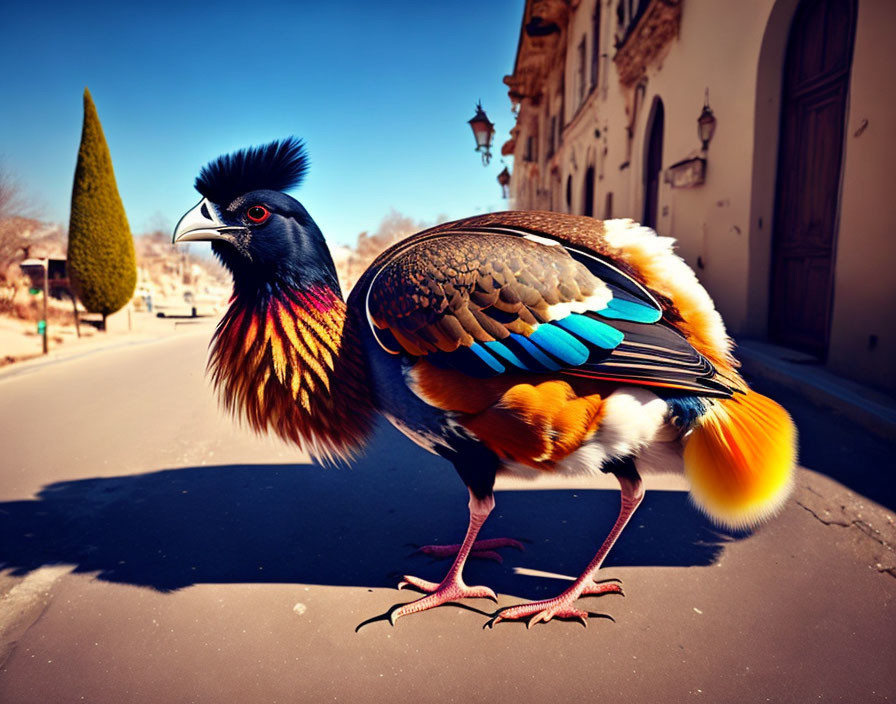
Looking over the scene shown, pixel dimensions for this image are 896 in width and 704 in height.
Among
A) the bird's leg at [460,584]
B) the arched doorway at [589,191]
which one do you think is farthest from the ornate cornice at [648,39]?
the bird's leg at [460,584]

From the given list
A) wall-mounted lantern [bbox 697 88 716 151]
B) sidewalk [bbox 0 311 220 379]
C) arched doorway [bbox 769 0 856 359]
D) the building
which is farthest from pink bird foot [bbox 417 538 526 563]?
sidewalk [bbox 0 311 220 379]

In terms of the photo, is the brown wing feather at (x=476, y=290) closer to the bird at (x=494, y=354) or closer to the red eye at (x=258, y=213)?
the bird at (x=494, y=354)

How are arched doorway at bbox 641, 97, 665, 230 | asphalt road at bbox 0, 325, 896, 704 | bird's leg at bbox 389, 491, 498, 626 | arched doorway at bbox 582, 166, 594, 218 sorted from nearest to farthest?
asphalt road at bbox 0, 325, 896, 704 → bird's leg at bbox 389, 491, 498, 626 → arched doorway at bbox 641, 97, 665, 230 → arched doorway at bbox 582, 166, 594, 218

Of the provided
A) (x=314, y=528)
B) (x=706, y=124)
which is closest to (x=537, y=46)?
(x=706, y=124)

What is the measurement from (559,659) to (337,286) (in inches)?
66.4

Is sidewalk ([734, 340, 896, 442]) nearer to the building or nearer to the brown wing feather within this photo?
the building

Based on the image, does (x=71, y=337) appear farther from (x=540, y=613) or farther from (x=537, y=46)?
(x=537, y=46)

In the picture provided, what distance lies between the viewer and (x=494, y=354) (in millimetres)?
1959

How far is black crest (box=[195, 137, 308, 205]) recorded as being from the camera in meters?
2.29

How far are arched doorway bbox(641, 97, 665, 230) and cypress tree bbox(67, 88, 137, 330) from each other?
13.0 metres

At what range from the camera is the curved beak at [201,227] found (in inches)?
87.4

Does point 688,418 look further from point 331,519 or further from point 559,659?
point 331,519

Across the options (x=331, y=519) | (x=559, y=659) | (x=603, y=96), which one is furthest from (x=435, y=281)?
(x=603, y=96)

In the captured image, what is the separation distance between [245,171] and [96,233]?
49.6ft
